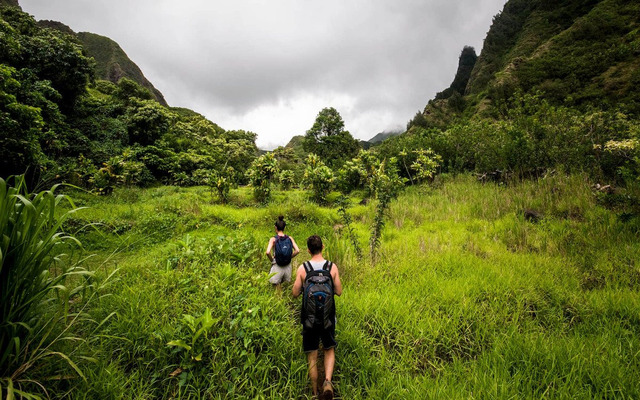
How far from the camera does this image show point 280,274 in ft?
13.5

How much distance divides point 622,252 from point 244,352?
6.67 metres

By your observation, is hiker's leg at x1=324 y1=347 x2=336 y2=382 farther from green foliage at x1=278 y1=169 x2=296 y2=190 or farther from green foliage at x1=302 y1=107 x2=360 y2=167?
green foliage at x1=302 y1=107 x2=360 y2=167

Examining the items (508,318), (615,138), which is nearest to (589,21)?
(615,138)

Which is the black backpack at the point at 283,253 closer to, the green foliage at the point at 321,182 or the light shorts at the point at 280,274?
the light shorts at the point at 280,274

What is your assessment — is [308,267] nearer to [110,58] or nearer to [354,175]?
[354,175]

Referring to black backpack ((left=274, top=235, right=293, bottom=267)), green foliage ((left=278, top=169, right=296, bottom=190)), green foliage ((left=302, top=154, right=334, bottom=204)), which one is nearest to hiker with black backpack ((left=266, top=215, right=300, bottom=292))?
black backpack ((left=274, top=235, right=293, bottom=267))

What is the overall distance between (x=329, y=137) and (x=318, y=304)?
29783 millimetres

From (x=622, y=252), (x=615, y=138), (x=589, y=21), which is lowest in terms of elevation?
(x=622, y=252)

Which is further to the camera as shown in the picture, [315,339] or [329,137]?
[329,137]

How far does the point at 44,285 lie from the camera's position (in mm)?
1923

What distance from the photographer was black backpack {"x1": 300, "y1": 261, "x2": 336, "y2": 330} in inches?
102

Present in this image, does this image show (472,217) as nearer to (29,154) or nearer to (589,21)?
(29,154)

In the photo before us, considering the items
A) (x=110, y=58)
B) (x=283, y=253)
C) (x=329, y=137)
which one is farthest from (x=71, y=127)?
(x=110, y=58)

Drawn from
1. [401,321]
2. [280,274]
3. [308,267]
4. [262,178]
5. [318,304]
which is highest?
[262,178]
